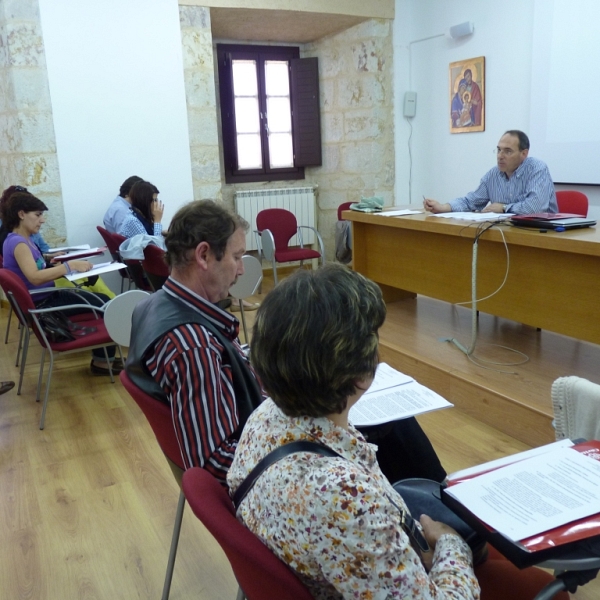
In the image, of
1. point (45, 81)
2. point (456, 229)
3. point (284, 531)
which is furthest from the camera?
point (45, 81)

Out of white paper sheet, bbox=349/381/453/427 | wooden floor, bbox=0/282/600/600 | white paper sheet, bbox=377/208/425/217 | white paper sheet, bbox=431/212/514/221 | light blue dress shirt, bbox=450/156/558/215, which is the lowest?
wooden floor, bbox=0/282/600/600

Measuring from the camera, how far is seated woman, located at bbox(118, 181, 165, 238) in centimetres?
430

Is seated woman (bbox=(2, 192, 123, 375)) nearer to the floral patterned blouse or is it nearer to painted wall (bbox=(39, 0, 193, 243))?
painted wall (bbox=(39, 0, 193, 243))

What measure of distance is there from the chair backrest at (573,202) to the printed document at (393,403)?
8.94 feet

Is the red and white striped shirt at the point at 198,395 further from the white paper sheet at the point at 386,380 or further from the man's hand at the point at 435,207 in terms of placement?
the man's hand at the point at 435,207

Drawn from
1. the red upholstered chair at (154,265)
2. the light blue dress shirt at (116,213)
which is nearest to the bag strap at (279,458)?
the red upholstered chair at (154,265)

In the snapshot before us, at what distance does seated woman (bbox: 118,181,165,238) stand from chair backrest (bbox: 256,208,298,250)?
1.14 m

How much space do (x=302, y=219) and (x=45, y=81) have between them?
9.62 feet

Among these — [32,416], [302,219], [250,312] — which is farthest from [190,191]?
[32,416]

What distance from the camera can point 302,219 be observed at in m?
6.58

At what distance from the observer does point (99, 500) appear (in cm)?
235

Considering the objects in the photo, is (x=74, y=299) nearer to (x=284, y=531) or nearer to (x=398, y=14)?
(x=284, y=531)

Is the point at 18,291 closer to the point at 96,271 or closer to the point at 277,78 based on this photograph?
the point at 96,271

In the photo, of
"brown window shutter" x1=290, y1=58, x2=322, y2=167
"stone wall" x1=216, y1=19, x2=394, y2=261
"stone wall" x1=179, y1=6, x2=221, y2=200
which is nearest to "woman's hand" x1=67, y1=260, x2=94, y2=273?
"stone wall" x1=179, y1=6, x2=221, y2=200
